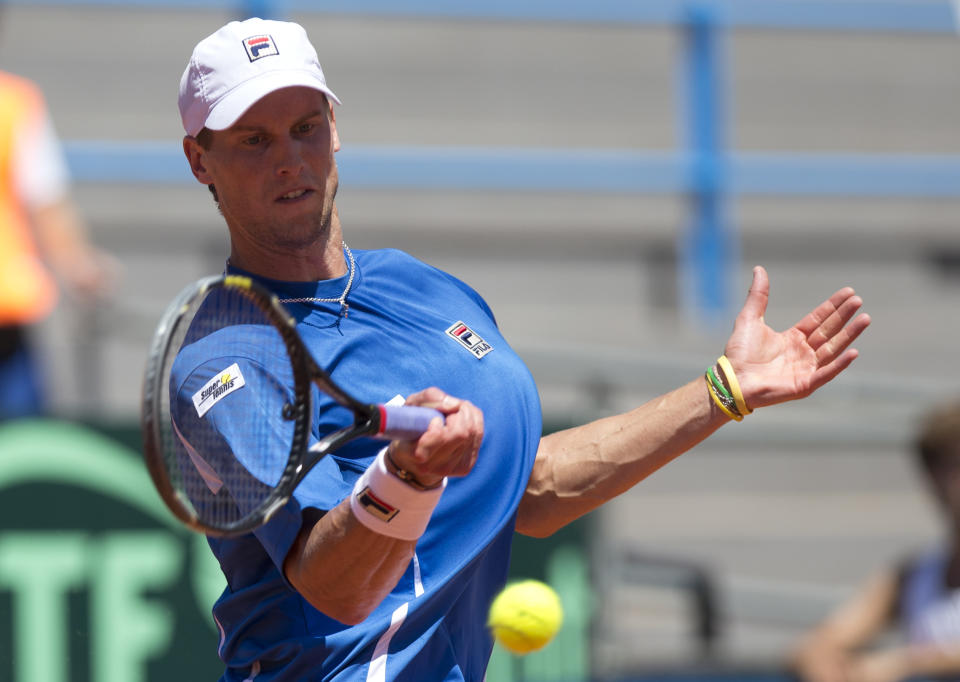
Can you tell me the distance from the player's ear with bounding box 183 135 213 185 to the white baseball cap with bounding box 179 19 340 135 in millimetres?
43

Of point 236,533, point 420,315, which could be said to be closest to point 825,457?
point 420,315

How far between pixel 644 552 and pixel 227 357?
4.37 metres

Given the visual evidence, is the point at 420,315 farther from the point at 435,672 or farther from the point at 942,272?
the point at 942,272

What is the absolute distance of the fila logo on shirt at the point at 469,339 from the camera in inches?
103

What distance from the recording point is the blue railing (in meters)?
7.20

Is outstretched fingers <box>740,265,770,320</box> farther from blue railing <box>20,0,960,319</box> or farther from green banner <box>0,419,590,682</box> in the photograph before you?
blue railing <box>20,0,960,319</box>

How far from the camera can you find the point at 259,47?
8.13ft

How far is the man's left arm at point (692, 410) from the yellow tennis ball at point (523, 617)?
181mm

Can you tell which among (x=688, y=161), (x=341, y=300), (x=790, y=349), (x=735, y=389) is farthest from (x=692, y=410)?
(x=688, y=161)

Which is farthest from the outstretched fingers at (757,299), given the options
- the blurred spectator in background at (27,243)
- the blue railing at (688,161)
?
the blue railing at (688,161)

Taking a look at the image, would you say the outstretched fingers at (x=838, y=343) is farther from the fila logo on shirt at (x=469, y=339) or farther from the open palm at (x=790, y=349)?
the fila logo on shirt at (x=469, y=339)

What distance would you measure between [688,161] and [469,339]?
196 inches

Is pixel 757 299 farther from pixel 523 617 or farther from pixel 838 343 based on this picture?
pixel 523 617

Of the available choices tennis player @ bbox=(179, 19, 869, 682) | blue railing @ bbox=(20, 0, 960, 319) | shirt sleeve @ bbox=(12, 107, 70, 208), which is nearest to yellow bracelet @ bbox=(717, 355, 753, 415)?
tennis player @ bbox=(179, 19, 869, 682)
